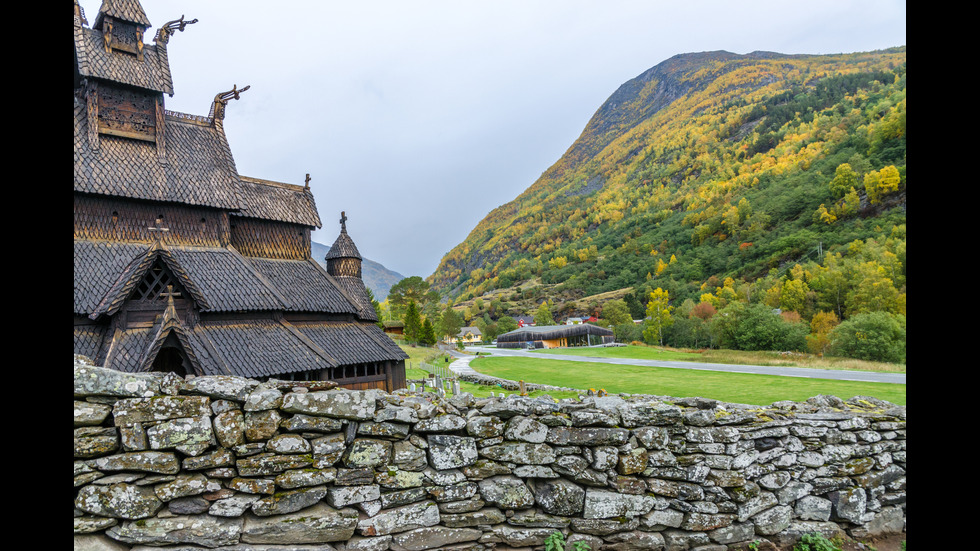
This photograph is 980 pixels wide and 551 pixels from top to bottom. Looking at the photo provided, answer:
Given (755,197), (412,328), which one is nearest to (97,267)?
(412,328)

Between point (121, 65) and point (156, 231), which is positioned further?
point (121, 65)

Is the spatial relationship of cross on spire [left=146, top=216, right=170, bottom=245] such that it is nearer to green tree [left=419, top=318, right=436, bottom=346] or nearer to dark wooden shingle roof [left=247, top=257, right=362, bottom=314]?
dark wooden shingle roof [left=247, top=257, right=362, bottom=314]

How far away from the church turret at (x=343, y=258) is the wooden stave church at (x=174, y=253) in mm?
4797

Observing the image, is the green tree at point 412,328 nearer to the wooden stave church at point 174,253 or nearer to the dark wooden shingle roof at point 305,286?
the dark wooden shingle roof at point 305,286

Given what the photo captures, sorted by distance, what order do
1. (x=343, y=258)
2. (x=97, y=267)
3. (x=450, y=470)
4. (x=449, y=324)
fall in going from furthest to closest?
(x=449, y=324) → (x=343, y=258) → (x=97, y=267) → (x=450, y=470)

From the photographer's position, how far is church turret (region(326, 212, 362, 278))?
29.3 meters

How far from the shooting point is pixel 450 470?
5699 millimetres

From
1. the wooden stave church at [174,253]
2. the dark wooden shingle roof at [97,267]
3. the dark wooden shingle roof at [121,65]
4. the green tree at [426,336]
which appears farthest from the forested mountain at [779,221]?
the green tree at [426,336]

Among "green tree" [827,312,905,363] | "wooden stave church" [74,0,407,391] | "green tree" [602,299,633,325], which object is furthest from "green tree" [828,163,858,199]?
"wooden stave church" [74,0,407,391]

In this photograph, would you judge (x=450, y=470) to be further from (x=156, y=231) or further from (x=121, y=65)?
(x=121, y=65)

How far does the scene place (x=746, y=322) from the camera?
36.8 m

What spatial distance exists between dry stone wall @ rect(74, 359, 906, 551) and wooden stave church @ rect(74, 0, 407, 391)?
12.8 metres

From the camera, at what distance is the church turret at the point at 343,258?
2934 centimetres

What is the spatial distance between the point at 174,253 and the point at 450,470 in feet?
63.1
